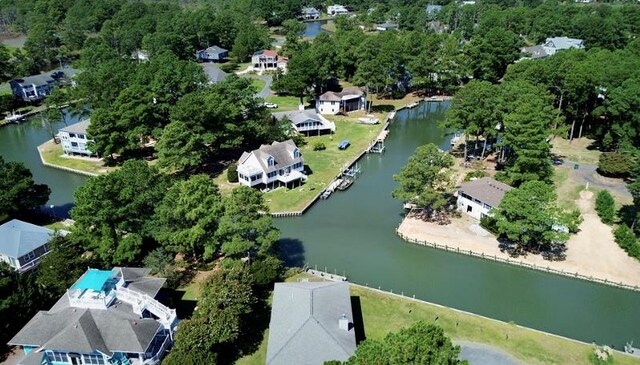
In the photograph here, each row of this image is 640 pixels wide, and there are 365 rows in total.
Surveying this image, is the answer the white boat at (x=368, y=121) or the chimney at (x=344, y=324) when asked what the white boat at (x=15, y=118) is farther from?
the chimney at (x=344, y=324)

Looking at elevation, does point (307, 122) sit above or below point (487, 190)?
above

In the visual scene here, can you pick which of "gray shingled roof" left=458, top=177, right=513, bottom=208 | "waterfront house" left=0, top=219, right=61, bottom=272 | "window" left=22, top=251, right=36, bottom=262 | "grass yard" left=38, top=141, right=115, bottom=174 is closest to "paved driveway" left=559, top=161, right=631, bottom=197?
"gray shingled roof" left=458, top=177, right=513, bottom=208

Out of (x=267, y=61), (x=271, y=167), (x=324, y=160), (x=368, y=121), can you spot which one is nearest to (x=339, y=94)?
(x=368, y=121)

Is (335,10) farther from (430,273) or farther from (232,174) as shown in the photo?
(430,273)

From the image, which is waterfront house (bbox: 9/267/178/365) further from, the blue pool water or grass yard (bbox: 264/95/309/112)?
grass yard (bbox: 264/95/309/112)

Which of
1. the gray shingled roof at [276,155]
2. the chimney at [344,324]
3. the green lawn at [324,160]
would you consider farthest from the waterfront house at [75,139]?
the chimney at [344,324]

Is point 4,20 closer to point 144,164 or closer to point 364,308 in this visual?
point 144,164
